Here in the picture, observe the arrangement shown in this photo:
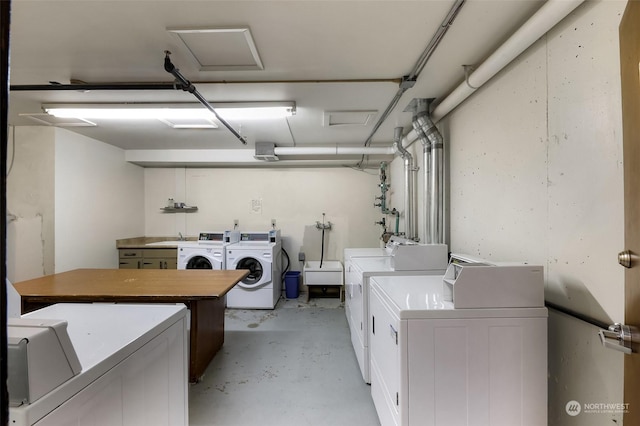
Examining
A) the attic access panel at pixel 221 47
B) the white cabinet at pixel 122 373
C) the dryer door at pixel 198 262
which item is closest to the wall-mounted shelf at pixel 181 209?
the dryer door at pixel 198 262

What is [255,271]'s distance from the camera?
4.09 m

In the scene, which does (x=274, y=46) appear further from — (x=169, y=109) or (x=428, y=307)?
(x=428, y=307)

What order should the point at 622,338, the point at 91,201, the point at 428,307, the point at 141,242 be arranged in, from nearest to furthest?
1. the point at 622,338
2. the point at 428,307
3. the point at 91,201
4. the point at 141,242

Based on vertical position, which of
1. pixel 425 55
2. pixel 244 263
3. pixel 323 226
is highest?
pixel 425 55

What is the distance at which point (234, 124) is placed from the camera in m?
3.26

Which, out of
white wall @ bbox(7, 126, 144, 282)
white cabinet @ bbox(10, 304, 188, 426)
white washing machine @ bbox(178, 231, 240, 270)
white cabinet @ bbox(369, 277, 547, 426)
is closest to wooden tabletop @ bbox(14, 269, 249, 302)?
white cabinet @ bbox(10, 304, 188, 426)

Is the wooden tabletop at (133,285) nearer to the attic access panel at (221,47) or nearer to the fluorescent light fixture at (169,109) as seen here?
the fluorescent light fixture at (169,109)

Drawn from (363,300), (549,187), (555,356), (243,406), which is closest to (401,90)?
(549,187)

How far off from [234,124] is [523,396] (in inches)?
139

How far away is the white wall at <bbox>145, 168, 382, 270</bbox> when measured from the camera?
4.88 meters

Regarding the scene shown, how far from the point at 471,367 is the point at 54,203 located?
4.68 meters

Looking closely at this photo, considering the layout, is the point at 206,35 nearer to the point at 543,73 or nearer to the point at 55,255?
the point at 543,73

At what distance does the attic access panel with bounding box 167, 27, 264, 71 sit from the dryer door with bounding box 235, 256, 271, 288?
2746 mm

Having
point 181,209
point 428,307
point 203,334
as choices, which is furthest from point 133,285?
point 181,209
